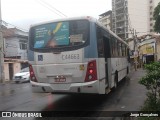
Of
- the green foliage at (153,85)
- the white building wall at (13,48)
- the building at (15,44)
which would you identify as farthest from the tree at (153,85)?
the white building wall at (13,48)

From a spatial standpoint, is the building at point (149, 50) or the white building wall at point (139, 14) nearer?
the building at point (149, 50)

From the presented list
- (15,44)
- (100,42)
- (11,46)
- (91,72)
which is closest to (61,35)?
(100,42)

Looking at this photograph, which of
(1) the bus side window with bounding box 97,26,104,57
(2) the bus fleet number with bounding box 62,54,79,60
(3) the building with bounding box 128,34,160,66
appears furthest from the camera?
(3) the building with bounding box 128,34,160,66

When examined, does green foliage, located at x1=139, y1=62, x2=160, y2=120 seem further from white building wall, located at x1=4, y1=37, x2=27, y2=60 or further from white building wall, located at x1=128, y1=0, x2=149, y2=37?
white building wall, located at x1=128, y1=0, x2=149, y2=37

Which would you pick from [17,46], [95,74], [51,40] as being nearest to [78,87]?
[95,74]

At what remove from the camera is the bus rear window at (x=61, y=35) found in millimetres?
9383

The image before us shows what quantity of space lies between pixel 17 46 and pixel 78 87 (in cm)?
3666

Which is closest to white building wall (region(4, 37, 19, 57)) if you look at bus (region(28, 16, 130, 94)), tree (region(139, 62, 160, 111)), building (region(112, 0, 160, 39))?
bus (region(28, 16, 130, 94))

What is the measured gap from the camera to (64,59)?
939cm

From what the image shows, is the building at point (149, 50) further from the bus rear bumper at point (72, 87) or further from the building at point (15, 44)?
the bus rear bumper at point (72, 87)

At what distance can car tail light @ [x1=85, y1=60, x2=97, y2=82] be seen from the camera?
9.15 metres

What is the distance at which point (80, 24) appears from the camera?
373 inches

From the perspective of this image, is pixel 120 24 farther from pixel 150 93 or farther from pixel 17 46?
pixel 150 93

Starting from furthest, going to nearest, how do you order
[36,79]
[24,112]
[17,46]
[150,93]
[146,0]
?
[146,0] < [17,46] < [36,79] < [24,112] < [150,93]
